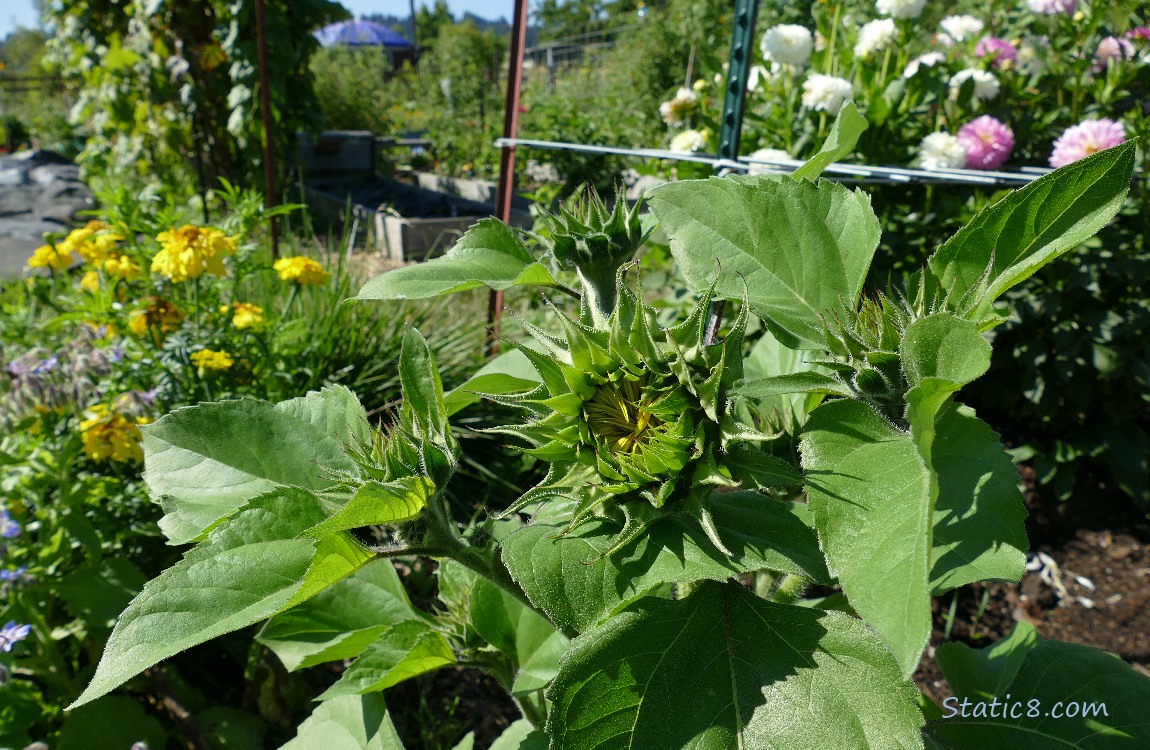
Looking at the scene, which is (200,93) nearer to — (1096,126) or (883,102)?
(883,102)

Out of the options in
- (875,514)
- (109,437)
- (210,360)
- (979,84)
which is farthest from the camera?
(979,84)

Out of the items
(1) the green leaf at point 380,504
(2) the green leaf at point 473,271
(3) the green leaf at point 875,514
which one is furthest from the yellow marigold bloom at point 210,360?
(3) the green leaf at point 875,514

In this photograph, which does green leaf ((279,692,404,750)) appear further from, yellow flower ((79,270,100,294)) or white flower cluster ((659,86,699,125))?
white flower cluster ((659,86,699,125))

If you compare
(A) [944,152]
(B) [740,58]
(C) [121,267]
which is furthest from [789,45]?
(C) [121,267]

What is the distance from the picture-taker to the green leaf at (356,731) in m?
0.91

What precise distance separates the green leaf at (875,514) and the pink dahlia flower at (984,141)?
7.24ft

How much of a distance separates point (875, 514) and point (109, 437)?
6.25 feet

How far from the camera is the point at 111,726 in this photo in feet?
5.12

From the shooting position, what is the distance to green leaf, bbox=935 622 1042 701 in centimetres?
96

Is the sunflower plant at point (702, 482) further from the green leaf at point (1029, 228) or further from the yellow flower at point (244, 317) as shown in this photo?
the yellow flower at point (244, 317)

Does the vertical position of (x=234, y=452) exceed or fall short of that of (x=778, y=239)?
it falls short

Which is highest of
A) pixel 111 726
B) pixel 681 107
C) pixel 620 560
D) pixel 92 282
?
pixel 681 107

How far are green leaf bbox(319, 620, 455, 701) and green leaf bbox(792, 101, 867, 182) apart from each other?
0.59m

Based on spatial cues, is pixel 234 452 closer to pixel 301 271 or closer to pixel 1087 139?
pixel 301 271
